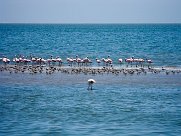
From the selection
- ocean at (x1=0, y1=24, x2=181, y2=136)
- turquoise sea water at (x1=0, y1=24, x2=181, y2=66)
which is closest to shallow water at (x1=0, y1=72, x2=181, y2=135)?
ocean at (x1=0, y1=24, x2=181, y2=136)

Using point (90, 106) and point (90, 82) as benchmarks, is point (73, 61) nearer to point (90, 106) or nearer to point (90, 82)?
point (90, 82)

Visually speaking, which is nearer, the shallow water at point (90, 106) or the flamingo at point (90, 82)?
the shallow water at point (90, 106)

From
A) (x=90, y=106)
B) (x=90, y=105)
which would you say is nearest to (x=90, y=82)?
(x=90, y=105)

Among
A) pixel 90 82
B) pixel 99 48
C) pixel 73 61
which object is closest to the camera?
pixel 90 82

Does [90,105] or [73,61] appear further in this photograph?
[73,61]

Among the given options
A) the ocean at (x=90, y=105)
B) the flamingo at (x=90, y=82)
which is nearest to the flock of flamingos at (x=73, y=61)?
the ocean at (x=90, y=105)

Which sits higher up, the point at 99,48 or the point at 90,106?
the point at 90,106

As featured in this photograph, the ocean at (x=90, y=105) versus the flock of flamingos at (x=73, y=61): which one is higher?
the ocean at (x=90, y=105)

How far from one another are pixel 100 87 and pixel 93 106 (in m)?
6.70

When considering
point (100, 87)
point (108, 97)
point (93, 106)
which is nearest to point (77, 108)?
point (93, 106)

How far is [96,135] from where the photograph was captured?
17156 mm

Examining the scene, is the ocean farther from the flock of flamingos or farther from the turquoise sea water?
the turquoise sea water

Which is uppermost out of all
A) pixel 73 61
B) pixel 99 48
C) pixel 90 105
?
pixel 90 105

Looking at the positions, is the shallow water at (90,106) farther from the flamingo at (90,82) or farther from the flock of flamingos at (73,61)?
the flock of flamingos at (73,61)
